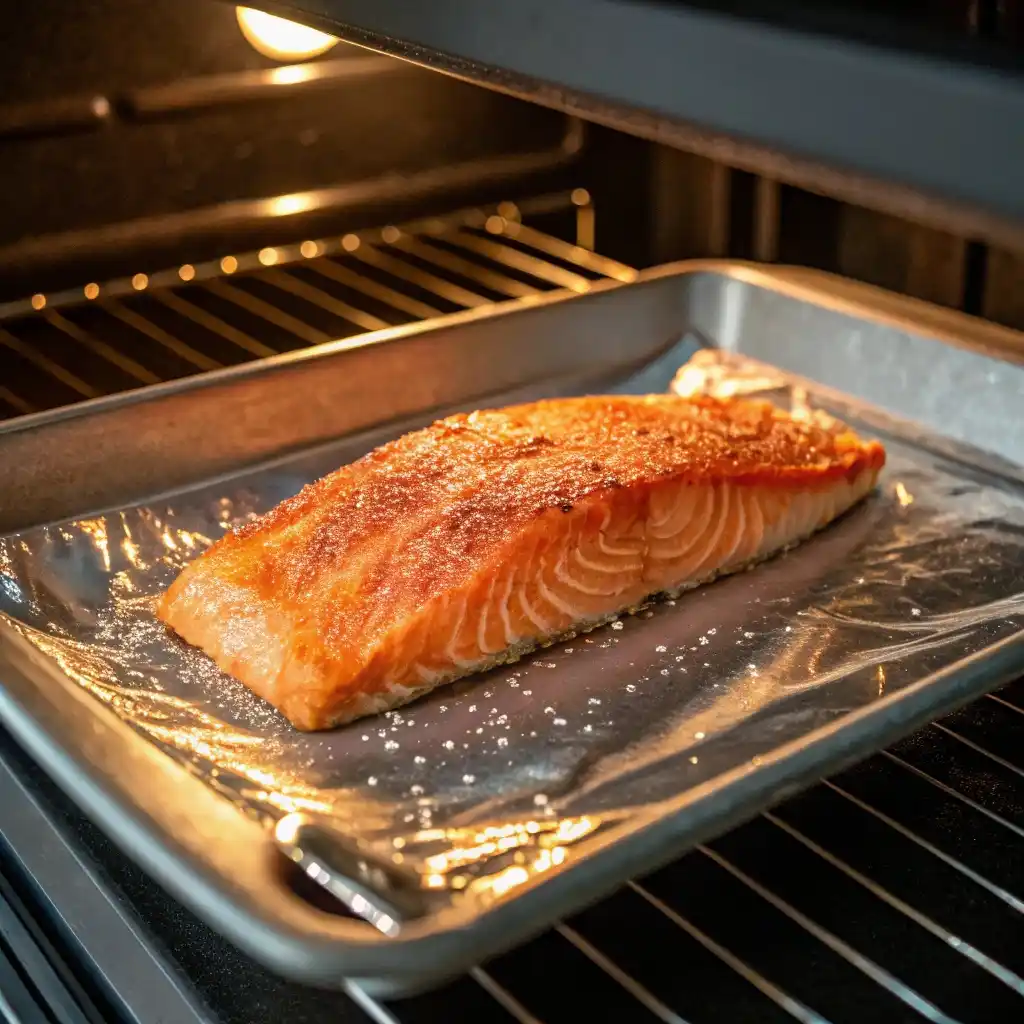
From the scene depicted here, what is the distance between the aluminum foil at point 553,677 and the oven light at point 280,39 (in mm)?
855

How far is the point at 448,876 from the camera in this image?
1157 millimetres

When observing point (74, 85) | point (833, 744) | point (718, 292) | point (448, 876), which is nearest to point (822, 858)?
point (833, 744)

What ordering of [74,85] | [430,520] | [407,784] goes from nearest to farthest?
[407,784] < [430,520] < [74,85]

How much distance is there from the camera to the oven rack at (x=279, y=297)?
229cm

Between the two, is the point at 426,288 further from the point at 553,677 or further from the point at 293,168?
the point at 553,677

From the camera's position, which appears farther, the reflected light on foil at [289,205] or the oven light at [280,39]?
the reflected light on foil at [289,205]

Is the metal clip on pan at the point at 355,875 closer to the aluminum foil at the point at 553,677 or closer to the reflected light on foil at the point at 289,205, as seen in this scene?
the aluminum foil at the point at 553,677

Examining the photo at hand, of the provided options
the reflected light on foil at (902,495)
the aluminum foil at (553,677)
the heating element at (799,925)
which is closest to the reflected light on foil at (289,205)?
the aluminum foil at (553,677)

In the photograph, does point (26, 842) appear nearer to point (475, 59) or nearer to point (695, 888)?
point (695, 888)

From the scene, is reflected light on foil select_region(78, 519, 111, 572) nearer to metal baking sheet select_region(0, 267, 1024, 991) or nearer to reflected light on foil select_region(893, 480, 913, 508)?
metal baking sheet select_region(0, 267, 1024, 991)

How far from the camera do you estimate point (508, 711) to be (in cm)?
149

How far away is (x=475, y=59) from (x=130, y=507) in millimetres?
1130

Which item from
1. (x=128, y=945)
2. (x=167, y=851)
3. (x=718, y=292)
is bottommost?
(x=128, y=945)

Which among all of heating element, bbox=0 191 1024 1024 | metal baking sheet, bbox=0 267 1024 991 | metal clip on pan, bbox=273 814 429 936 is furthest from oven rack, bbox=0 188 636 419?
metal clip on pan, bbox=273 814 429 936
